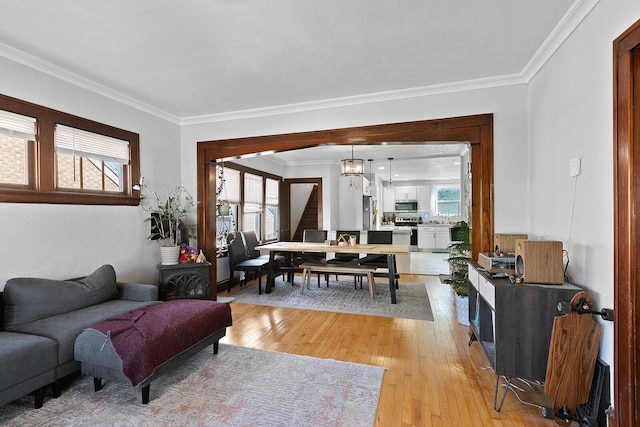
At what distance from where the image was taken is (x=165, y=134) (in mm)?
4184

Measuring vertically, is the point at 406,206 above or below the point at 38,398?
above

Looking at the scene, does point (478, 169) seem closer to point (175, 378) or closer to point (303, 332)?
point (303, 332)

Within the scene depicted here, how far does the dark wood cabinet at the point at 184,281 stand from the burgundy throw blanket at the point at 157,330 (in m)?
1.02

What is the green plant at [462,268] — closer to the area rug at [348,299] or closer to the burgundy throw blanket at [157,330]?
the area rug at [348,299]

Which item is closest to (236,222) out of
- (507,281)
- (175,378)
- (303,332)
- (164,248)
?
(164,248)

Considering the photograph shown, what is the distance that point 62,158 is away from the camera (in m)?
3.01

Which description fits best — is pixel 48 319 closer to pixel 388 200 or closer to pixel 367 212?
pixel 367 212

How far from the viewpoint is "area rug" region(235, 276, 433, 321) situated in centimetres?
402

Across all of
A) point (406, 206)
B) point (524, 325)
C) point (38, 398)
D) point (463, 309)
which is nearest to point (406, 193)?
point (406, 206)

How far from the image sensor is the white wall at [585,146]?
1720 mm

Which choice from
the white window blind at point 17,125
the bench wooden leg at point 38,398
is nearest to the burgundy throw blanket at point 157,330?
the bench wooden leg at point 38,398

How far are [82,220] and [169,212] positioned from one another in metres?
0.97

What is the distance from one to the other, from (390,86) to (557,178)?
5.95ft

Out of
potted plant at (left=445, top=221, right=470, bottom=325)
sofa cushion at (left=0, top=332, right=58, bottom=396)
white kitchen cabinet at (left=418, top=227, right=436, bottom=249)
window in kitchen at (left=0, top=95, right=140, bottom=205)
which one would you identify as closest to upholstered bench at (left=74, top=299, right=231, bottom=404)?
sofa cushion at (left=0, top=332, right=58, bottom=396)
